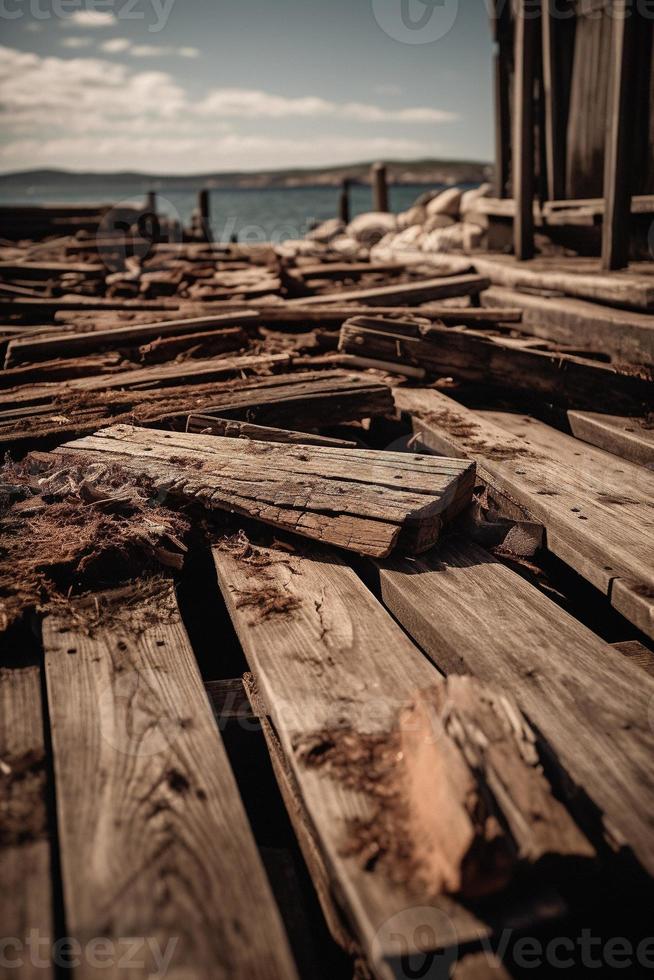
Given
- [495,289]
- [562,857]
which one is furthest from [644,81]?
[562,857]

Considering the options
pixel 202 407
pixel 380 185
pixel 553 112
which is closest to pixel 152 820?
pixel 202 407

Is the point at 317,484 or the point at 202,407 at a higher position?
the point at 202,407

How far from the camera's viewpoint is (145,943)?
1167 millimetres

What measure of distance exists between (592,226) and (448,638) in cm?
595

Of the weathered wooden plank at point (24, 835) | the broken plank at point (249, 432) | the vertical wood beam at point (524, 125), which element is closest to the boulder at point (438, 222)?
the vertical wood beam at point (524, 125)

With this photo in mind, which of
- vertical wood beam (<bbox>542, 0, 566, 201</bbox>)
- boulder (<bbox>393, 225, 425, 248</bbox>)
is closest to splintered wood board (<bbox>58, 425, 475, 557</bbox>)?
vertical wood beam (<bbox>542, 0, 566, 201</bbox>)

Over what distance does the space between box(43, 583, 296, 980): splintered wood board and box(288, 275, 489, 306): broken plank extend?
12.6 feet

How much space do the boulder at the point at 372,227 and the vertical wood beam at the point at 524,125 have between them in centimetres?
1030

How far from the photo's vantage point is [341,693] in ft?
5.51

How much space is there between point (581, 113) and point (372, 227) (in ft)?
48.5
